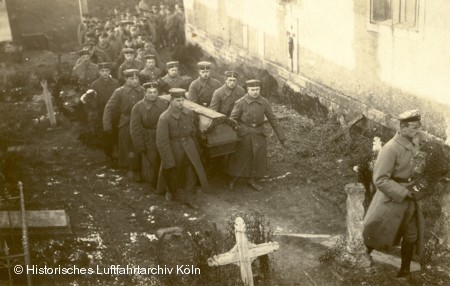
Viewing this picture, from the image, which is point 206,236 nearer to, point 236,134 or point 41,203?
point 236,134

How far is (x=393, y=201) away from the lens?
613 cm

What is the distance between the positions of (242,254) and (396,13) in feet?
19.0

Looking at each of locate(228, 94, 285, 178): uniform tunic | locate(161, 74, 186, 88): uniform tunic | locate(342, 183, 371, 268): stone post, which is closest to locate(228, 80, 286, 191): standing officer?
locate(228, 94, 285, 178): uniform tunic

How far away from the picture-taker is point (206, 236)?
684cm

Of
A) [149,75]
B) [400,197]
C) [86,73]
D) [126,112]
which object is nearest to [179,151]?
[126,112]

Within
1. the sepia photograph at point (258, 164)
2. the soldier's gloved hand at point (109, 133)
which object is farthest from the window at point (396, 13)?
the soldier's gloved hand at point (109, 133)

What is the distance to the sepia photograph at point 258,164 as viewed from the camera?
636 centimetres

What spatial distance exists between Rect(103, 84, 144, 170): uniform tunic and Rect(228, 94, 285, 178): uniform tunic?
1785 millimetres

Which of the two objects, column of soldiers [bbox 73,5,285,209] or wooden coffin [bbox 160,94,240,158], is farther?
wooden coffin [bbox 160,94,240,158]

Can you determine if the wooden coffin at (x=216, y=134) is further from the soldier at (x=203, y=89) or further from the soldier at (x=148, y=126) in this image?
the soldier at (x=203, y=89)

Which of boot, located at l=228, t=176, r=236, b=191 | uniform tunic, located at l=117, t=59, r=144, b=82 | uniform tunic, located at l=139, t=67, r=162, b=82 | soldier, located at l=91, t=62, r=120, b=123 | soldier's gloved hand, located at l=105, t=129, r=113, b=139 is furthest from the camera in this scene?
uniform tunic, located at l=117, t=59, r=144, b=82

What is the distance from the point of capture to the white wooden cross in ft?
19.1

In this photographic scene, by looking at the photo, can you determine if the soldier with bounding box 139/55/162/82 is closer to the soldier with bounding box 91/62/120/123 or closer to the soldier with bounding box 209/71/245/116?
the soldier with bounding box 91/62/120/123

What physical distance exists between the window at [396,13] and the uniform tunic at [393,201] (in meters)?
4.13
